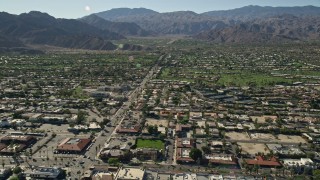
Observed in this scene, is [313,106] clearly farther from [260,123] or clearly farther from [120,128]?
[120,128]

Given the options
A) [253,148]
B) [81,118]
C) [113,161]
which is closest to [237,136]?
[253,148]

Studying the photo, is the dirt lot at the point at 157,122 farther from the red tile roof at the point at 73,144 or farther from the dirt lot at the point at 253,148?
the dirt lot at the point at 253,148

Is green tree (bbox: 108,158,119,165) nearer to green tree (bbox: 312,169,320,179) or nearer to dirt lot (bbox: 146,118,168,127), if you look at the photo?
dirt lot (bbox: 146,118,168,127)

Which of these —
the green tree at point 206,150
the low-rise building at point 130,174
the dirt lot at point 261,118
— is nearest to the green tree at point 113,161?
the low-rise building at point 130,174

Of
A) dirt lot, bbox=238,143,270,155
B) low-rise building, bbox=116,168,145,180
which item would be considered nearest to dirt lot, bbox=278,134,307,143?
dirt lot, bbox=238,143,270,155

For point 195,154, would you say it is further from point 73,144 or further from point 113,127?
point 113,127

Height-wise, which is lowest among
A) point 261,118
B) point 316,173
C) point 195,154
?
point 316,173
